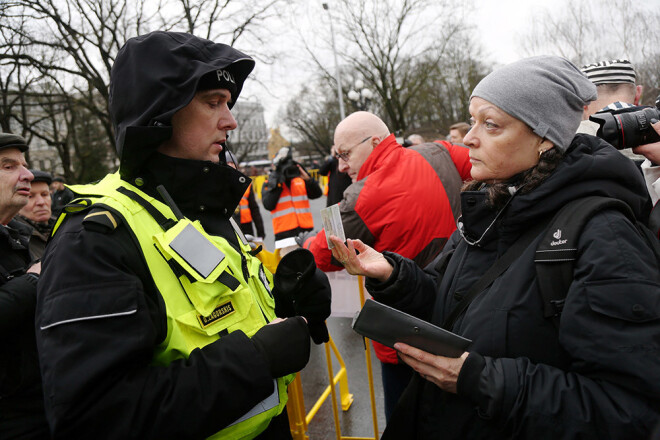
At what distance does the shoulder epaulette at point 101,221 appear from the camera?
1206 mm

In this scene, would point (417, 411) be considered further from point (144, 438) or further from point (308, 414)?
point (308, 414)

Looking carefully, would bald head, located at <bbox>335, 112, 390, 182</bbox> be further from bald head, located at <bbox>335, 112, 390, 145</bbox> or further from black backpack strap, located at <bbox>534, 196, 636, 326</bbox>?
black backpack strap, located at <bbox>534, 196, 636, 326</bbox>

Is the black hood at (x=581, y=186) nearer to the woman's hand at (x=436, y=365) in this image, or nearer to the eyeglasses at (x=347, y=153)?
the woman's hand at (x=436, y=365)

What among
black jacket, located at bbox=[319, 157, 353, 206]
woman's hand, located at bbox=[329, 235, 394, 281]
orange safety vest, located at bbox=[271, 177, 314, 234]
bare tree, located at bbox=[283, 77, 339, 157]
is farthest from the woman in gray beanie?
bare tree, located at bbox=[283, 77, 339, 157]

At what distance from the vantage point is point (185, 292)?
132cm

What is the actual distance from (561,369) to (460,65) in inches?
1340

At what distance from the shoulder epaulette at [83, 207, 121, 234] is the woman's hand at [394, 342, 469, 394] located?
100 centimetres

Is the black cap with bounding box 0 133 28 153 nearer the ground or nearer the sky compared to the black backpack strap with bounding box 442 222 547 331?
nearer the sky

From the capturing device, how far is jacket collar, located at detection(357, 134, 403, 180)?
8.95 feet

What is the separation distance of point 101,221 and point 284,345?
67 centimetres

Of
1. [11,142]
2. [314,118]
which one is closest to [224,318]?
[11,142]

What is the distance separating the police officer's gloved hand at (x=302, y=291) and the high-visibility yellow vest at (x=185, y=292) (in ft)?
0.56

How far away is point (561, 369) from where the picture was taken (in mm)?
1303

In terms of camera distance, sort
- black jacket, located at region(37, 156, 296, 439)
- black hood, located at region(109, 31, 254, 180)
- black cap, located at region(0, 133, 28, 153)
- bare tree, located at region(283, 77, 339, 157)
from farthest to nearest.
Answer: bare tree, located at region(283, 77, 339, 157), black cap, located at region(0, 133, 28, 153), black hood, located at region(109, 31, 254, 180), black jacket, located at region(37, 156, 296, 439)
